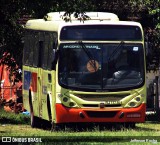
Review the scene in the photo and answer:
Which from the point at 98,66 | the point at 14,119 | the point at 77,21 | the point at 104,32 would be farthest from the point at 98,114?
the point at 14,119

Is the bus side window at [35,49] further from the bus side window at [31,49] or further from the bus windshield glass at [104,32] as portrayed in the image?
the bus windshield glass at [104,32]

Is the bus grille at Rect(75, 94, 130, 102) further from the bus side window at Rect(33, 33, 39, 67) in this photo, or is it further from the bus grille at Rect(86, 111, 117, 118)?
the bus side window at Rect(33, 33, 39, 67)

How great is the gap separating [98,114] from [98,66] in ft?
4.63

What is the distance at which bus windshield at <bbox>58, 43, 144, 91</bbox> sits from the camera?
24984 millimetres

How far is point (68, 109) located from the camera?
81.5 feet

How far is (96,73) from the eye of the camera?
2505 cm

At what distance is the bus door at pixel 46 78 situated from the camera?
1007 inches

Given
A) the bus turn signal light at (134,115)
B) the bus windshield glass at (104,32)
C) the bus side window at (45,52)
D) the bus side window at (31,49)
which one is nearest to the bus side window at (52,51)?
the bus side window at (45,52)

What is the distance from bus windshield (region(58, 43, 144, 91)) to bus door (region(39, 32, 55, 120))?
53 cm

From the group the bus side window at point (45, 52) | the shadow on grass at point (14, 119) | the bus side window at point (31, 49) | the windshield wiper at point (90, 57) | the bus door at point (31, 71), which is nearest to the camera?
the windshield wiper at point (90, 57)

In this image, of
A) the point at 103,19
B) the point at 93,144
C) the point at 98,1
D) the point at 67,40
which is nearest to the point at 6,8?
the point at 93,144

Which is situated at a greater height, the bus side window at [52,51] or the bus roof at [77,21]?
the bus roof at [77,21]

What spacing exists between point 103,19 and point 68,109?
3.58 metres

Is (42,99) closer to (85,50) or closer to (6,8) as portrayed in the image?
(85,50)
